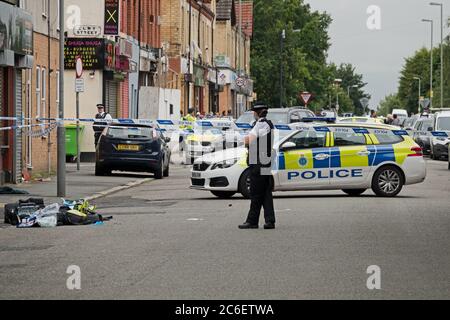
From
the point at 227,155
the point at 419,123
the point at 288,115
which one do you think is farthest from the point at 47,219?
the point at 419,123

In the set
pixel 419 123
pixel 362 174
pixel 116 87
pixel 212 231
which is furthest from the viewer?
pixel 419 123

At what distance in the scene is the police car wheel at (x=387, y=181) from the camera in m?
24.6

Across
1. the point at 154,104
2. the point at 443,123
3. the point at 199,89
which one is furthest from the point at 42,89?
the point at 199,89

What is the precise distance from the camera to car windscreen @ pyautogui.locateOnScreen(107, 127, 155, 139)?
106 feet

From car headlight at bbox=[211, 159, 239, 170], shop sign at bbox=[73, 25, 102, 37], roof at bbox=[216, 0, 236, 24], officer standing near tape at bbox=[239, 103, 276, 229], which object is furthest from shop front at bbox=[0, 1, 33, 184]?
roof at bbox=[216, 0, 236, 24]

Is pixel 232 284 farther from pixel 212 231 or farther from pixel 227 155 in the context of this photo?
pixel 227 155

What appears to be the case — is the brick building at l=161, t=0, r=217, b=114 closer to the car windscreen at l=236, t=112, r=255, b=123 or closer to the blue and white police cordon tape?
the car windscreen at l=236, t=112, r=255, b=123

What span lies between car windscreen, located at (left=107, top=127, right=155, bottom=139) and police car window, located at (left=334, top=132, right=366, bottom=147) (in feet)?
29.3

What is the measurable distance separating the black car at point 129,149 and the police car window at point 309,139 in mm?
8512

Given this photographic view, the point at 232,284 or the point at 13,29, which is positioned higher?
the point at 13,29
